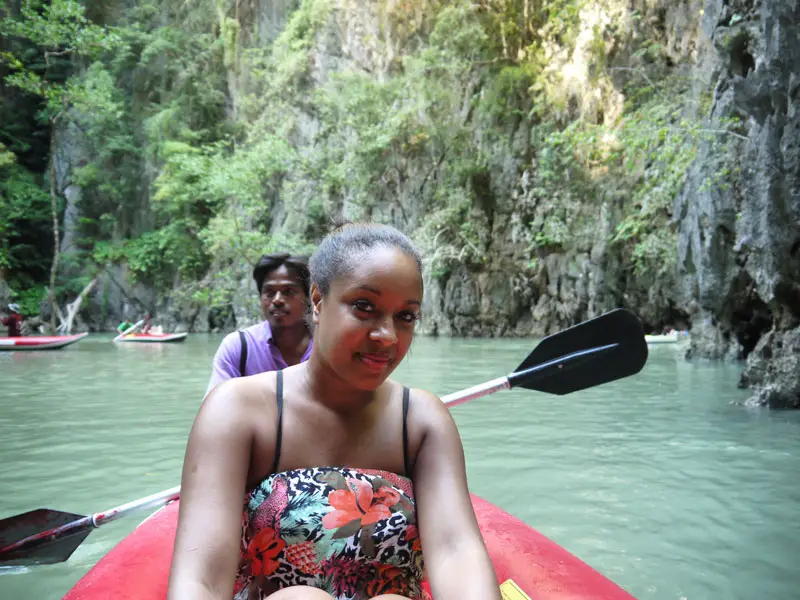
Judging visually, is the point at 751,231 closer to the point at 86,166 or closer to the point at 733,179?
the point at 733,179

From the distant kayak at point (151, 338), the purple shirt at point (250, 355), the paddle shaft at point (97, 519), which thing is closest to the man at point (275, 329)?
the purple shirt at point (250, 355)

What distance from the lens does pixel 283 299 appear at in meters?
2.78

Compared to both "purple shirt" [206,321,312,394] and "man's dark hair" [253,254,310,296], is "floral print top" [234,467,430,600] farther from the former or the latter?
"man's dark hair" [253,254,310,296]

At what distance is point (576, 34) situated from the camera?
13844 millimetres

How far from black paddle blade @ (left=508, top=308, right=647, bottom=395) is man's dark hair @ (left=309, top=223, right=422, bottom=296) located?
1250 mm

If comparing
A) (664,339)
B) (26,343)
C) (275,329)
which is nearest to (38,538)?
(275,329)

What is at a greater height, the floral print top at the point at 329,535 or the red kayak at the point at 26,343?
the floral print top at the point at 329,535

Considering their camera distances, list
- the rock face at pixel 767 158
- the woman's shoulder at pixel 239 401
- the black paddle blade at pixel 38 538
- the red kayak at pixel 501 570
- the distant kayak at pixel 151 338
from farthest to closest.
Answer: the distant kayak at pixel 151 338 < the rock face at pixel 767 158 < the black paddle blade at pixel 38 538 < the red kayak at pixel 501 570 < the woman's shoulder at pixel 239 401

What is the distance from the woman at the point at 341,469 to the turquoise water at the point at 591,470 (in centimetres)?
→ 153

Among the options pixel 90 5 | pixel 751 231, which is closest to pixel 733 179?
pixel 751 231

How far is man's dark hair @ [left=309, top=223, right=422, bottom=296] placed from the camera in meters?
1.12

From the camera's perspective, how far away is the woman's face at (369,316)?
1.08 m

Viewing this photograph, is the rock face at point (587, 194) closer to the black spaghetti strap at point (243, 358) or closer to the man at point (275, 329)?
the man at point (275, 329)

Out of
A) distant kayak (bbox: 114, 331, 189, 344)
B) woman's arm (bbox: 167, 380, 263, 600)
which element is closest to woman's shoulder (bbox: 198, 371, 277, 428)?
woman's arm (bbox: 167, 380, 263, 600)
